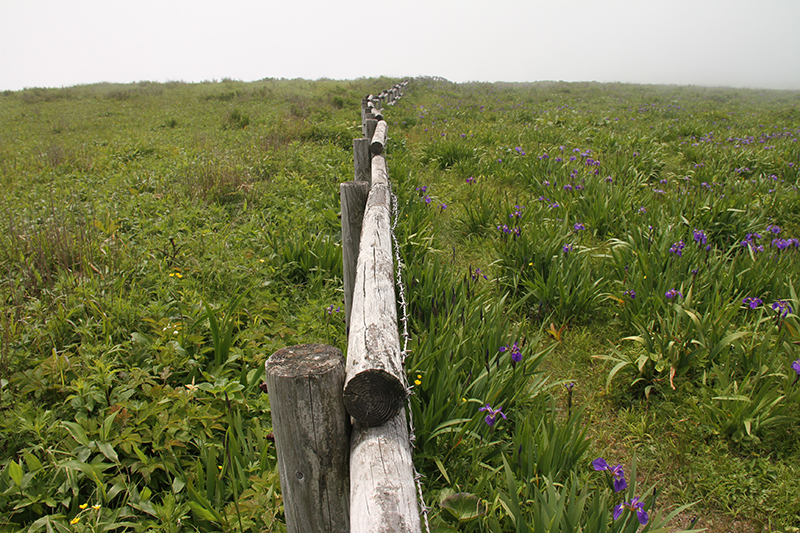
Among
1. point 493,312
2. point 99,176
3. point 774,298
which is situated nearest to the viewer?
point 493,312

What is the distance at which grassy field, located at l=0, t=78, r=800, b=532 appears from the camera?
1.75 metres

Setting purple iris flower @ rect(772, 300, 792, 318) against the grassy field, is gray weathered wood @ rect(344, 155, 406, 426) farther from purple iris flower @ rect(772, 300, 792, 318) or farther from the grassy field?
purple iris flower @ rect(772, 300, 792, 318)

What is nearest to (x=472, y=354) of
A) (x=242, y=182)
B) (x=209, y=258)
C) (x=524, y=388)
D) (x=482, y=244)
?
(x=524, y=388)

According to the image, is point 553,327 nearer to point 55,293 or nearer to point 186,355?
point 186,355

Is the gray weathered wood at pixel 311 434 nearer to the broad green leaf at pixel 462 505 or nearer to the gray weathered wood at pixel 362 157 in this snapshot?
the broad green leaf at pixel 462 505

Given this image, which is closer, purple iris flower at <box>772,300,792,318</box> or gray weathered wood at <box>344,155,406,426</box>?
gray weathered wood at <box>344,155,406,426</box>

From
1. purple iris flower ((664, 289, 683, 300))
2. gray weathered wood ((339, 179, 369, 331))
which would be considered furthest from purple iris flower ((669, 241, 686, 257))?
gray weathered wood ((339, 179, 369, 331))

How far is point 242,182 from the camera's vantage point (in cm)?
554

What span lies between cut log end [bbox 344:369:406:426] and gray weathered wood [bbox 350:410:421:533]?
6 centimetres

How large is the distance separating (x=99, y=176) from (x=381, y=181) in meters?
5.56

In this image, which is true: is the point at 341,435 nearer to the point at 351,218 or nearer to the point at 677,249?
the point at 351,218

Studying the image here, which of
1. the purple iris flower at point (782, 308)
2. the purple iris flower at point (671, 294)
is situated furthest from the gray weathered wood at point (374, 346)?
the purple iris flower at point (782, 308)

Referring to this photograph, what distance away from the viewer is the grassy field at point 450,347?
1.75 metres

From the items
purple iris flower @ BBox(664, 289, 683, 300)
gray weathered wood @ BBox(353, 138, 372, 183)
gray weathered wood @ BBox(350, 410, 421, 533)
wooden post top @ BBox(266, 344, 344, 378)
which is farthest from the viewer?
gray weathered wood @ BBox(353, 138, 372, 183)
